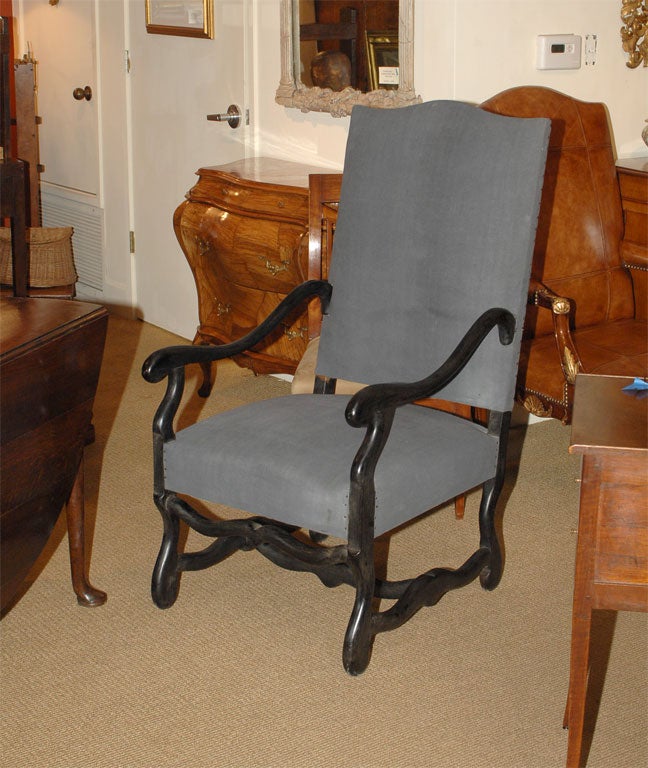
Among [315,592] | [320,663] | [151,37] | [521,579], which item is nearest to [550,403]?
[521,579]

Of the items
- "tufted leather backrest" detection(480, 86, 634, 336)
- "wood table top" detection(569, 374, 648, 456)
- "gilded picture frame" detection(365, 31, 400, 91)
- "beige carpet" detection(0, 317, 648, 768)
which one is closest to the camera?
"wood table top" detection(569, 374, 648, 456)

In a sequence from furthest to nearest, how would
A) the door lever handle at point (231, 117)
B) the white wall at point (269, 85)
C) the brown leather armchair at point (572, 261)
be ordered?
1. the door lever handle at point (231, 117)
2. the white wall at point (269, 85)
3. the brown leather armchair at point (572, 261)

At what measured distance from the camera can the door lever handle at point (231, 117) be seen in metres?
4.26

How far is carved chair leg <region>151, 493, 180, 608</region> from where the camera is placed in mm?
2311

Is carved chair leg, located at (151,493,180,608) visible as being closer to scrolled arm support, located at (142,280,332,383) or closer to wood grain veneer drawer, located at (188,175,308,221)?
scrolled arm support, located at (142,280,332,383)

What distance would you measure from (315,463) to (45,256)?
331 cm

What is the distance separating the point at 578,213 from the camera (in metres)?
3.28

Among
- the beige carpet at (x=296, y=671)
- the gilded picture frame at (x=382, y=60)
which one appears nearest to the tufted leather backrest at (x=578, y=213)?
the gilded picture frame at (x=382, y=60)

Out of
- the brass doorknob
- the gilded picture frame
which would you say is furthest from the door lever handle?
the brass doorknob

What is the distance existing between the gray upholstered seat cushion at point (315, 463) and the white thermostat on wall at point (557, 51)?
5.46 ft

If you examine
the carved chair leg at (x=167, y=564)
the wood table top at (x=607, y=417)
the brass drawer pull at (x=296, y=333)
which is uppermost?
the wood table top at (x=607, y=417)

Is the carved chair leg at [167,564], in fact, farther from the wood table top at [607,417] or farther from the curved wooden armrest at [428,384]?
the wood table top at [607,417]

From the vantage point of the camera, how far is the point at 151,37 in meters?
4.71

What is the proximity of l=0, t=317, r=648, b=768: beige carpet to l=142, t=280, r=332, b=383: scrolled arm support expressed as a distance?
61 cm
